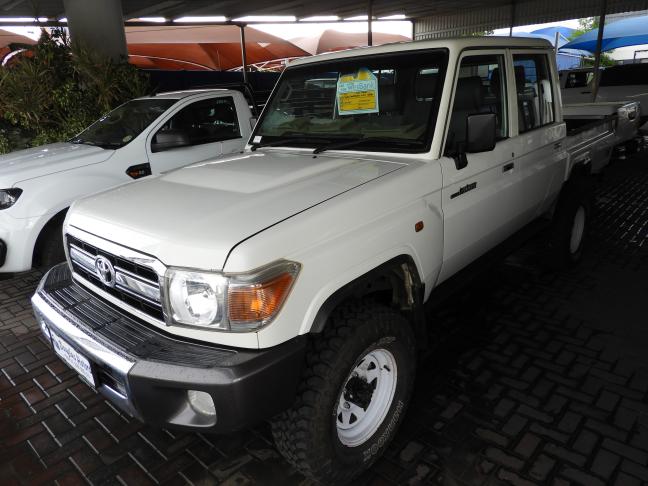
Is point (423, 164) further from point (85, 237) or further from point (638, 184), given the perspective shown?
point (638, 184)

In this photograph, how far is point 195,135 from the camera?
5.43 m

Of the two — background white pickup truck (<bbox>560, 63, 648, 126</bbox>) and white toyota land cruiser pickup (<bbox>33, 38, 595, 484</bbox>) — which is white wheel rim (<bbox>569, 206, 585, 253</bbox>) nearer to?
white toyota land cruiser pickup (<bbox>33, 38, 595, 484</bbox>)

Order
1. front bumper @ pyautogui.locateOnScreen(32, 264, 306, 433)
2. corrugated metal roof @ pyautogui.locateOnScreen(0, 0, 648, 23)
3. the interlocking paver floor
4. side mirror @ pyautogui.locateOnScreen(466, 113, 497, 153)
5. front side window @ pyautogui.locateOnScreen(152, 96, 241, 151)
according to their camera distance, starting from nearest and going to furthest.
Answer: front bumper @ pyautogui.locateOnScreen(32, 264, 306, 433), the interlocking paver floor, side mirror @ pyautogui.locateOnScreen(466, 113, 497, 153), front side window @ pyautogui.locateOnScreen(152, 96, 241, 151), corrugated metal roof @ pyautogui.locateOnScreen(0, 0, 648, 23)

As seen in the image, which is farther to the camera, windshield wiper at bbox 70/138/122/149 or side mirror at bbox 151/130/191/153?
windshield wiper at bbox 70/138/122/149

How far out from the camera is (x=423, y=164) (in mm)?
2549

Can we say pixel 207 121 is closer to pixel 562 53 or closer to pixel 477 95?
pixel 477 95

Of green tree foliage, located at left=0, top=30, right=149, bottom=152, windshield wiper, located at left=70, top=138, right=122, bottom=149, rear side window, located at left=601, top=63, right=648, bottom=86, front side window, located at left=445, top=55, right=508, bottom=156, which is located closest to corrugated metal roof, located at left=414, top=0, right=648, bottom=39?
rear side window, located at left=601, top=63, right=648, bottom=86

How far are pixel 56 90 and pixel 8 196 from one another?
13.7 ft

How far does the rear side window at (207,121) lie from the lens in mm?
5320

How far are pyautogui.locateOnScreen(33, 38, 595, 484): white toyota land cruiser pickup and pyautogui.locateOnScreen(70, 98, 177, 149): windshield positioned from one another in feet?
7.45

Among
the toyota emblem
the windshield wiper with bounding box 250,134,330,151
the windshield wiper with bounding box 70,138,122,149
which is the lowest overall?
the toyota emblem

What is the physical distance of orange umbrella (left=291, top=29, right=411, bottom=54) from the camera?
16.6m

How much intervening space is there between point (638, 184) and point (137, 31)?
46.9 feet

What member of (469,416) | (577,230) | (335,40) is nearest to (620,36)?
(335,40)
